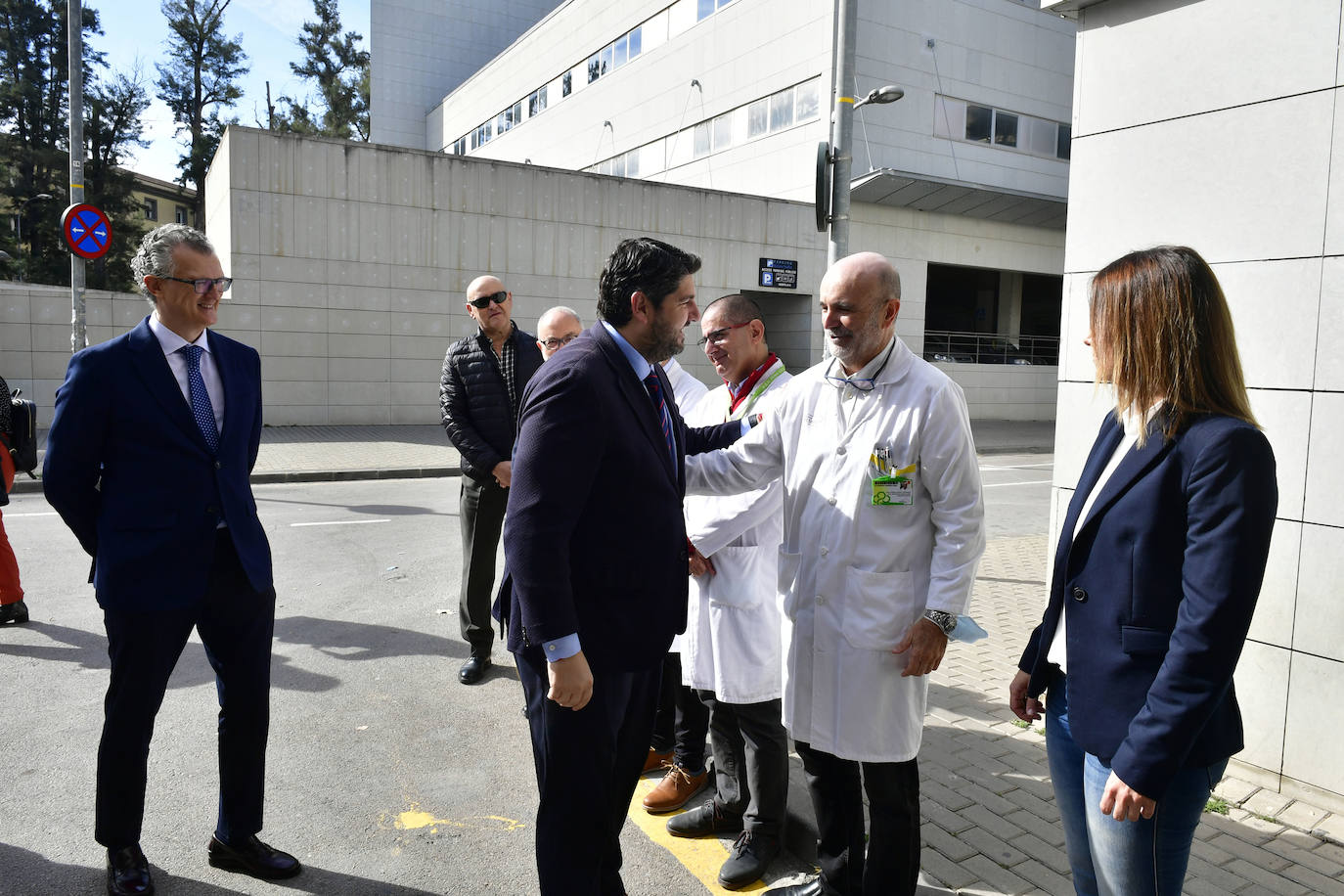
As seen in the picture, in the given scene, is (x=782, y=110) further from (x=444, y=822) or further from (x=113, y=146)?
(x=113, y=146)

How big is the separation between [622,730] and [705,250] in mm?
19337

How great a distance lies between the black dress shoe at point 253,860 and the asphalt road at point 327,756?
0.12ft

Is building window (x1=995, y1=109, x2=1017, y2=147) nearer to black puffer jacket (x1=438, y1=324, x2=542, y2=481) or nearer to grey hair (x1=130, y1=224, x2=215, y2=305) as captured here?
black puffer jacket (x1=438, y1=324, x2=542, y2=481)

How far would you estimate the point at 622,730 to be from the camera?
2600 millimetres

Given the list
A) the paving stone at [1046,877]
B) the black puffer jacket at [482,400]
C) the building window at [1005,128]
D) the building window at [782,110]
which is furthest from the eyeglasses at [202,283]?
the building window at [1005,128]

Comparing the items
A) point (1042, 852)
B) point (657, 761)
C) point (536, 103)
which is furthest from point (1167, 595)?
point (536, 103)

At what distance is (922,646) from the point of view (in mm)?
2582

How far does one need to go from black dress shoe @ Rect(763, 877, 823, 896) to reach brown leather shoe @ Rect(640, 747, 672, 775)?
3.48 feet

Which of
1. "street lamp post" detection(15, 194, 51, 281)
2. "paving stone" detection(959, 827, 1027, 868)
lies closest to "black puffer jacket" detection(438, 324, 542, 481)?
"paving stone" detection(959, 827, 1027, 868)

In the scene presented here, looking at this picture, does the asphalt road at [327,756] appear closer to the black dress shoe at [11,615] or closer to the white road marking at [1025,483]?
the black dress shoe at [11,615]

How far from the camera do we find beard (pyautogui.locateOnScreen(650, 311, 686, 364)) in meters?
2.53

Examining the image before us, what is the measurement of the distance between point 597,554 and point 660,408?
1.63 ft

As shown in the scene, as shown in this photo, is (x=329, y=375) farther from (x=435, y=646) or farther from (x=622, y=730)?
(x=622, y=730)

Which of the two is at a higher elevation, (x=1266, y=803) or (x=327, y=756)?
(x=1266, y=803)
